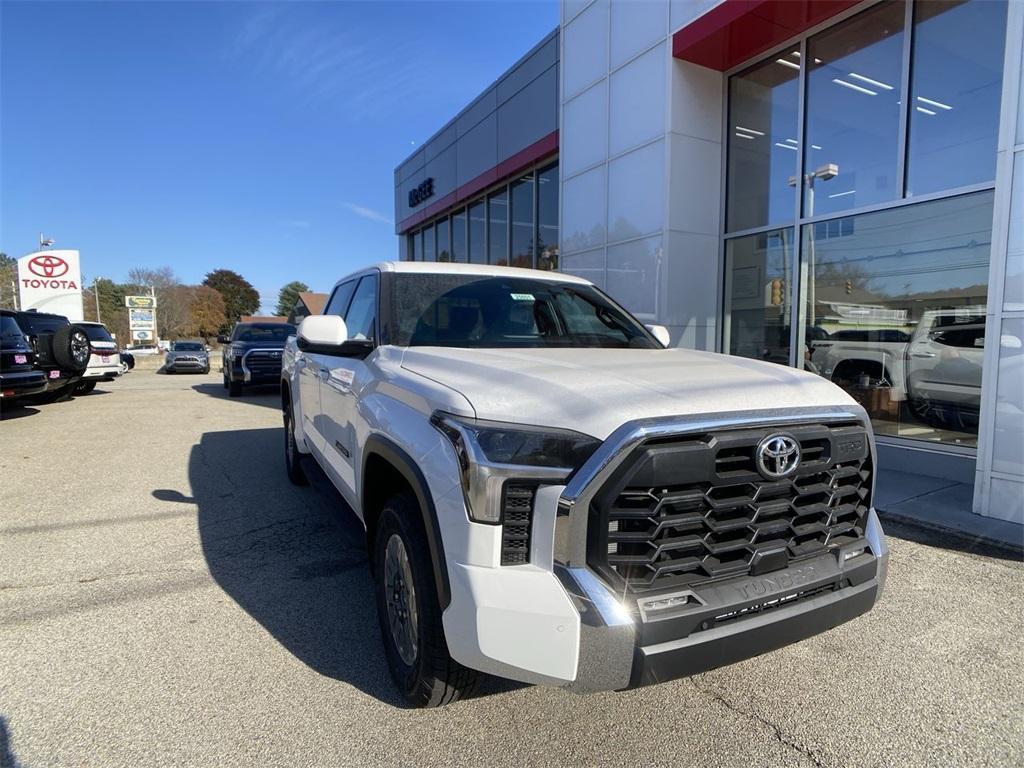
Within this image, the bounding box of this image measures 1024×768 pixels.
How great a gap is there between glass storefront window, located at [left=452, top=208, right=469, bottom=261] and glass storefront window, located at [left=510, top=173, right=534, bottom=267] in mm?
2855

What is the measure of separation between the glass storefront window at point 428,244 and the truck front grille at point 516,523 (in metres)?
18.0

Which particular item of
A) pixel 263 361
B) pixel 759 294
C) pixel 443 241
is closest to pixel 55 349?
pixel 263 361

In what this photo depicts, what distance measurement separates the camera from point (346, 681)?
8.19ft

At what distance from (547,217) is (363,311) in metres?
9.87

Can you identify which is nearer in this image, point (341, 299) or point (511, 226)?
point (341, 299)

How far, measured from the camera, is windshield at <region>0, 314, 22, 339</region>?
9.59 m

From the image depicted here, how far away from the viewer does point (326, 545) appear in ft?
13.3

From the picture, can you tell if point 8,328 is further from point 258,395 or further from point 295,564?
point 295,564

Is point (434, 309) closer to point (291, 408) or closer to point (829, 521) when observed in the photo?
point (829, 521)

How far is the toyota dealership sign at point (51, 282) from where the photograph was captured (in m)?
23.5

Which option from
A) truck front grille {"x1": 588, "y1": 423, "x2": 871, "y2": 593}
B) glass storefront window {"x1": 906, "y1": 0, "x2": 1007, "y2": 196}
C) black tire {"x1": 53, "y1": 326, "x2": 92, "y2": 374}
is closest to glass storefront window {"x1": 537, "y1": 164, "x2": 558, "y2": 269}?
glass storefront window {"x1": 906, "y1": 0, "x2": 1007, "y2": 196}

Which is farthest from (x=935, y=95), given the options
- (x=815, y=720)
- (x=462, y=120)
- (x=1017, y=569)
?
(x=462, y=120)

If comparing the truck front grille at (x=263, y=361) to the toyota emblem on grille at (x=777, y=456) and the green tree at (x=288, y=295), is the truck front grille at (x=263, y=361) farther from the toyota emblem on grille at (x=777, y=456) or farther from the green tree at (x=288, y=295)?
the green tree at (x=288, y=295)

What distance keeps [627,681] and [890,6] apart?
26.6 ft
